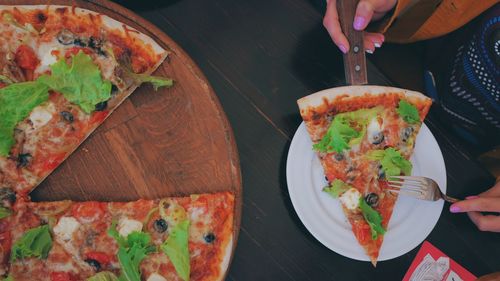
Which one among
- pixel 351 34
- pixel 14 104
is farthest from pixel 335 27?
pixel 14 104

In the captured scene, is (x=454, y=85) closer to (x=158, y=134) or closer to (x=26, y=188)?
(x=158, y=134)

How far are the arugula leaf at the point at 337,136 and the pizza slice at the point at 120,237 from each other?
19.2 inches

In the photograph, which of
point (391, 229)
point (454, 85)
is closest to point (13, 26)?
point (391, 229)

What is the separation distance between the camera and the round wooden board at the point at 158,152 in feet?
6.88

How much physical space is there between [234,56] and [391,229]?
1096mm

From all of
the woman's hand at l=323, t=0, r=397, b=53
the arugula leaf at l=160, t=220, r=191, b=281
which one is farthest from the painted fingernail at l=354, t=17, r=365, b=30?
the arugula leaf at l=160, t=220, r=191, b=281

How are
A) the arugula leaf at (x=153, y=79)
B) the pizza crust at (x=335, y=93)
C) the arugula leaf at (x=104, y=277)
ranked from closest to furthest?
the arugula leaf at (x=104, y=277) < the arugula leaf at (x=153, y=79) < the pizza crust at (x=335, y=93)

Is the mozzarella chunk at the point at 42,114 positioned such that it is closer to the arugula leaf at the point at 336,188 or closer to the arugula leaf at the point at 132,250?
the arugula leaf at the point at 132,250

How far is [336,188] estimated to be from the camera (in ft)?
7.02

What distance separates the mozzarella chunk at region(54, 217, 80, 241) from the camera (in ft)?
6.77

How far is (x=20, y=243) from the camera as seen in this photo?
200 centimetres

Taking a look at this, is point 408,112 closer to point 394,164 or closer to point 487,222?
point 394,164

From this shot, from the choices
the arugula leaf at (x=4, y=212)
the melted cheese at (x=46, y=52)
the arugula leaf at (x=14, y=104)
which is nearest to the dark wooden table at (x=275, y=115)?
the melted cheese at (x=46, y=52)

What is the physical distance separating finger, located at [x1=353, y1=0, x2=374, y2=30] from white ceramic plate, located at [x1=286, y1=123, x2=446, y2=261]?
0.51 meters
